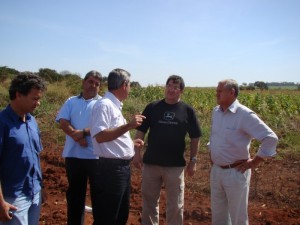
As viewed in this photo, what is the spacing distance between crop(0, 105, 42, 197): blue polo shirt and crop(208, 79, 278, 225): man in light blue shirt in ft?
7.03

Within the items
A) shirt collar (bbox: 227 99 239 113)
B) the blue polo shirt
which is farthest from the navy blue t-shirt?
the blue polo shirt

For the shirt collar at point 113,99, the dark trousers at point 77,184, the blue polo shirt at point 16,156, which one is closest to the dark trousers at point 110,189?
the shirt collar at point 113,99

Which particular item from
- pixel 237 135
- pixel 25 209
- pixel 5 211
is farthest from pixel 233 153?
pixel 5 211

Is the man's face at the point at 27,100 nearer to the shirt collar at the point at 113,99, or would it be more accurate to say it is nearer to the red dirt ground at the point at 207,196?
the shirt collar at the point at 113,99

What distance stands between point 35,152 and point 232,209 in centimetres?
230

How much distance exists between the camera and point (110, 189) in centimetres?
320

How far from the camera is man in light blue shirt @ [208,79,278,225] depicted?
371cm

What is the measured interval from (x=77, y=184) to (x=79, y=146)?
1.54ft

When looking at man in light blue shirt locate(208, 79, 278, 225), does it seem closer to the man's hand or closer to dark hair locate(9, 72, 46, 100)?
dark hair locate(9, 72, 46, 100)

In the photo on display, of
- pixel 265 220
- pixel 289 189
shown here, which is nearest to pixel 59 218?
pixel 265 220

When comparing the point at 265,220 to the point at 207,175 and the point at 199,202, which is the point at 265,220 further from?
the point at 207,175

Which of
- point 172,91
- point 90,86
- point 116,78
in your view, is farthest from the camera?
point 172,91

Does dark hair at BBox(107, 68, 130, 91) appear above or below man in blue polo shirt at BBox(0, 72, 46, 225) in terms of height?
above

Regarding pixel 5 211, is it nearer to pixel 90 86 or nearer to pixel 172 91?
pixel 90 86
